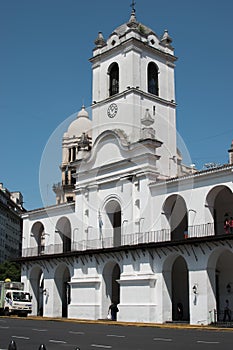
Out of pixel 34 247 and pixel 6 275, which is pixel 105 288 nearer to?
pixel 34 247

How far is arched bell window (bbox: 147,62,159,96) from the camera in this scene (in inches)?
1741

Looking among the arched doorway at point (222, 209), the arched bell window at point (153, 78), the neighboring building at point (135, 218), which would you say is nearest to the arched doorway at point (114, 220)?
the neighboring building at point (135, 218)

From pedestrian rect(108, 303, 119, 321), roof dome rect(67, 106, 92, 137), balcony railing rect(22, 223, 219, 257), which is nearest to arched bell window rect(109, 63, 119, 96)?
balcony railing rect(22, 223, 219, 257)

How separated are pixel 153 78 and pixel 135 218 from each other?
12775 millimetres

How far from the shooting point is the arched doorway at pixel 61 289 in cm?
4591

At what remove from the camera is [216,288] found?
121 ft

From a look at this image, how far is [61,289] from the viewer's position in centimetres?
4628

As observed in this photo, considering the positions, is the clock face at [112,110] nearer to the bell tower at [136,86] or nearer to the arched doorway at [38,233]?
the bell tower at [136,86]

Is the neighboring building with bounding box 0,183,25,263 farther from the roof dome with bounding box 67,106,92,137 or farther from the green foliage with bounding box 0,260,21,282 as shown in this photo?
the roof dome with bounding box 67,106,92,137

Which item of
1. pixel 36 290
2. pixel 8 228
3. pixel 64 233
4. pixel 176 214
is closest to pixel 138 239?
pixel 176 214

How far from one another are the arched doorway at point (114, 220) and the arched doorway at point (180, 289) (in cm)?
481

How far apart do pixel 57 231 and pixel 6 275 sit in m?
22.2

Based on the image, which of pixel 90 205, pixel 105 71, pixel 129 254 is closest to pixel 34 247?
pixel 90 205

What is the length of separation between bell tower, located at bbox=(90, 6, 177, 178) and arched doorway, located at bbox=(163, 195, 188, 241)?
293 centimetres
